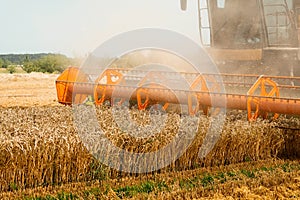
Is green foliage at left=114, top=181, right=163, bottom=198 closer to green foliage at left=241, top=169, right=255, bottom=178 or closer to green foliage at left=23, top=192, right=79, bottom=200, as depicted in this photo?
green foliage at left=23, top=192, right=79, bottom=200

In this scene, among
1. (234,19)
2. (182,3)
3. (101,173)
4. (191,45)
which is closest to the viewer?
(101,173)

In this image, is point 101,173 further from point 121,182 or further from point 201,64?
point 201,64

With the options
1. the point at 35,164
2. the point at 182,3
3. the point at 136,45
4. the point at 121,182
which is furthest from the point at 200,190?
the point at 136,45

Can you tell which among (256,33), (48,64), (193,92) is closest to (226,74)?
(193,92)

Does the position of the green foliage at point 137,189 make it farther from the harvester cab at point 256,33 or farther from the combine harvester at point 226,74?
the harvester cab at point 256,33

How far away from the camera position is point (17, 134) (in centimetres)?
465

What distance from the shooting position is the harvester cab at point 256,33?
300 inches

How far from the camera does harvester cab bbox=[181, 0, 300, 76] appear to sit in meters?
7.61

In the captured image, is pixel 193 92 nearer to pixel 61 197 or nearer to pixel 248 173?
pixel 248 173

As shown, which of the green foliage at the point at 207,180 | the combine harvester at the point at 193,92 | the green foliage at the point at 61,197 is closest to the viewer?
the green foliage at the point at 61,197

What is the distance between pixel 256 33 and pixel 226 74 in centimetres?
200

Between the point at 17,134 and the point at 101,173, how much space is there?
3.18 feet

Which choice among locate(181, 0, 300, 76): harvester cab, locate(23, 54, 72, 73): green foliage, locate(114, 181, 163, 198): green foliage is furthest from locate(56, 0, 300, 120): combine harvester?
locate(23, 54, 72, 73): green foliage

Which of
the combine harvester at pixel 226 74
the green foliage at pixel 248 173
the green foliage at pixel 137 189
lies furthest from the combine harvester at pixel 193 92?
the green foliage at pixel 137 189
